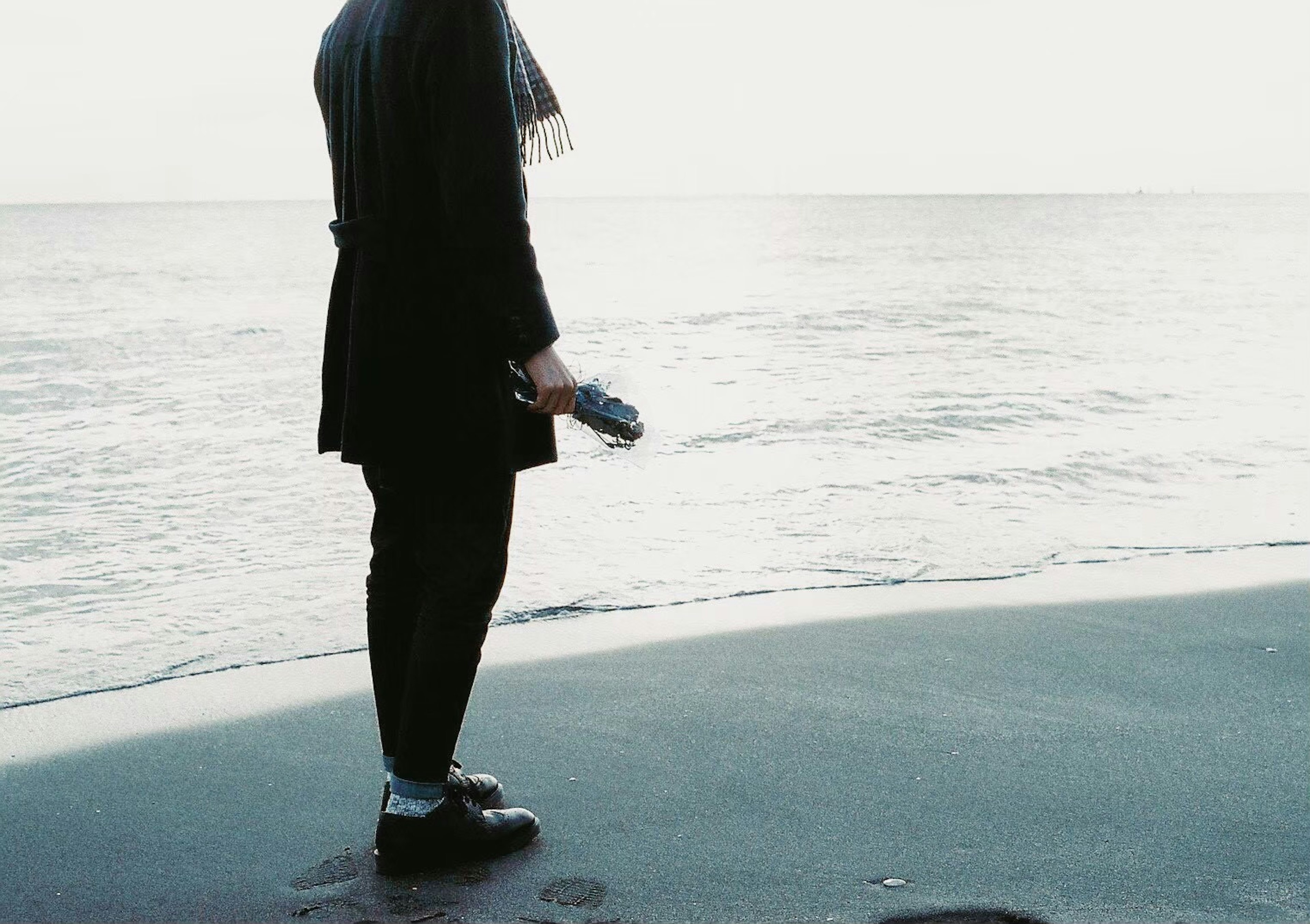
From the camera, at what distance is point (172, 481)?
686cm

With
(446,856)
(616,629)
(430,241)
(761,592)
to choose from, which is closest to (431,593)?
(446,856)

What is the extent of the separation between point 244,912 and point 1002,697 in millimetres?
1938

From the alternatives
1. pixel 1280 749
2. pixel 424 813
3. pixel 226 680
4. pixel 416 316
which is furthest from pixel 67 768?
pixel 1280 749

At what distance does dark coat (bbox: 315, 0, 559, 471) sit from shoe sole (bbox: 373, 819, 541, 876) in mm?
730

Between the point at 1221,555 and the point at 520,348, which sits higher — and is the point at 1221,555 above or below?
below

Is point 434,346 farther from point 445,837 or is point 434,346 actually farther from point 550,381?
point 445,837

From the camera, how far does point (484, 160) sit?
1916 mm

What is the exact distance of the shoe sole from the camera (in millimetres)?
2219

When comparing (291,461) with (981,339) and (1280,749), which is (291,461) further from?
(981,339)

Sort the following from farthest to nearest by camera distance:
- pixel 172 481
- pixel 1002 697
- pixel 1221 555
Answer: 1. pixel 172 481
2. pixel 1221 555
3. pixel 1002 697

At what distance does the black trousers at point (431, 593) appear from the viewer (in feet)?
6.95

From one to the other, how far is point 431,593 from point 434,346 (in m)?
0.45

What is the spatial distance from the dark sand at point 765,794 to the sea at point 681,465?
0.72 meters

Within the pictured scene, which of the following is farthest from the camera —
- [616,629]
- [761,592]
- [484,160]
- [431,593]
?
[761,592]
